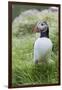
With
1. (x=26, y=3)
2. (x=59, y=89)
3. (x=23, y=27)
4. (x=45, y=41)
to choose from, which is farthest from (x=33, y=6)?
(x=59, y=89)

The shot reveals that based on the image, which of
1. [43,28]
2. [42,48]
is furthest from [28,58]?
[43,28]

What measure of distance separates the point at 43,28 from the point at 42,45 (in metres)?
0.16

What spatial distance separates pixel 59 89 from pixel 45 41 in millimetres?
470

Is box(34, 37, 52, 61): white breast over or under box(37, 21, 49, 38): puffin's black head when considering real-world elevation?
under

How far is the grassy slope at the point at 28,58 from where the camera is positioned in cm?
179

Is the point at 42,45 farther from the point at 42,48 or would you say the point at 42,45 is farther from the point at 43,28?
the point at 43,28

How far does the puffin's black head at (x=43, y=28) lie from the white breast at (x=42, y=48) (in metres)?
0.04

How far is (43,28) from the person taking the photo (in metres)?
1.85

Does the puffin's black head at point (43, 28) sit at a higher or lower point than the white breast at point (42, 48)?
higher

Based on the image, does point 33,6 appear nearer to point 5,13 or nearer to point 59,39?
point 5,13

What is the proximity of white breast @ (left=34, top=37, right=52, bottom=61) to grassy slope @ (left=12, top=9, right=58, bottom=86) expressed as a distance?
37mm

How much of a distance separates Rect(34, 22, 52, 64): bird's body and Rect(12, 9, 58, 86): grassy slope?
37mm

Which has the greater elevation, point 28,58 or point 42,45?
point 42,45

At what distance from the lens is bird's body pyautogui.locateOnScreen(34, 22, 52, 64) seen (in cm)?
183
